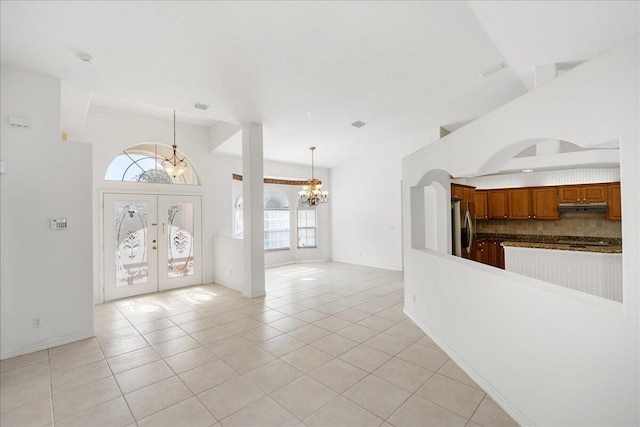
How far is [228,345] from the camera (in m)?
3.50

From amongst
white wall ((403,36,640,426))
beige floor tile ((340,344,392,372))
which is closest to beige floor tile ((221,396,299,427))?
beige floor tile ((340,344,392,372))

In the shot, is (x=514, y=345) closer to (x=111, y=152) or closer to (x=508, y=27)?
(x=508, y=27)

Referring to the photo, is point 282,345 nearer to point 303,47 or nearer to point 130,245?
point 303,47

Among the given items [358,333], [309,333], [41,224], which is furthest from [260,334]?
[41,224]

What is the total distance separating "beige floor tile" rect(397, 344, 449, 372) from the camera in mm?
2978

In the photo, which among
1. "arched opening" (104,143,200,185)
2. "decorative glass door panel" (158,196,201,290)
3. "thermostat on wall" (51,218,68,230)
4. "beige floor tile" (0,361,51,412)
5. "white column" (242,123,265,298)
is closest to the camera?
"beige floor tile" (0,361,51,412)

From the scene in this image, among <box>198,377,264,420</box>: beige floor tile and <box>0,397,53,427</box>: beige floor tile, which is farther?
<box>198,377,264,420</box>: beige floor tile

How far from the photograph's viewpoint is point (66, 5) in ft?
8.02

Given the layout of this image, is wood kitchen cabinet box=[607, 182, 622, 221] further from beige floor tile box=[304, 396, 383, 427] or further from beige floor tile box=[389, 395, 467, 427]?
beige floor tile box=[304, 396, 383, 427]

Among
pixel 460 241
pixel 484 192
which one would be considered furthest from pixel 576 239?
pixel 460 241

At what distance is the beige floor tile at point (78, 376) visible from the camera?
8.82ft

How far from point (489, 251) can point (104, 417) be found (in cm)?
825

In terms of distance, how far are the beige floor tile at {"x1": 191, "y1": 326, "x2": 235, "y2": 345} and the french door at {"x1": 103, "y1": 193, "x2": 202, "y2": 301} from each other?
2802 mm

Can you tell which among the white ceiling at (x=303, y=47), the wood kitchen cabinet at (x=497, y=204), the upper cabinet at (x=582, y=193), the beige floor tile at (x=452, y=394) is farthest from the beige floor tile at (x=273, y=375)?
the upper cabinet at (x=582, y=193)
